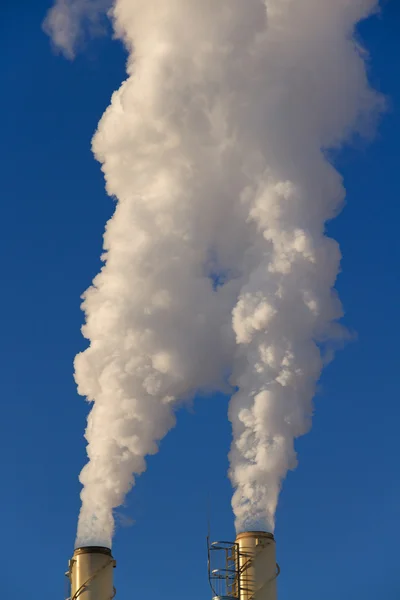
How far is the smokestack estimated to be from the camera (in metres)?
47.8

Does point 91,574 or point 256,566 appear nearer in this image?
point 91,574

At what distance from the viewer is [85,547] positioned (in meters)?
48.7

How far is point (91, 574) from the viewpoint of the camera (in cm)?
4800

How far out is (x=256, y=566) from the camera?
160 ft

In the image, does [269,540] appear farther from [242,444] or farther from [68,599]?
[68,599]

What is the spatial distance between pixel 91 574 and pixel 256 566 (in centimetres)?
725

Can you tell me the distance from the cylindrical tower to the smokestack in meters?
5.71

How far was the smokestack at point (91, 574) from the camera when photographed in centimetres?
4778

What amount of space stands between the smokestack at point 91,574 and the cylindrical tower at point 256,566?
5.71 metres

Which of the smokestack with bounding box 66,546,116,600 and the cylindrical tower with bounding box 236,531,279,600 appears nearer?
the smokestack with bounding box 66,546,116,600

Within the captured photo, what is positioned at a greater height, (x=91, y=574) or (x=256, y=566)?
(x=256, y=566)

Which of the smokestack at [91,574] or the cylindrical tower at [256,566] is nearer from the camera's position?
the smokestack at [91,574]

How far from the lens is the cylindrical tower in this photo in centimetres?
4856

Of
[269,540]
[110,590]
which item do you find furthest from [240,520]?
[110,590]
